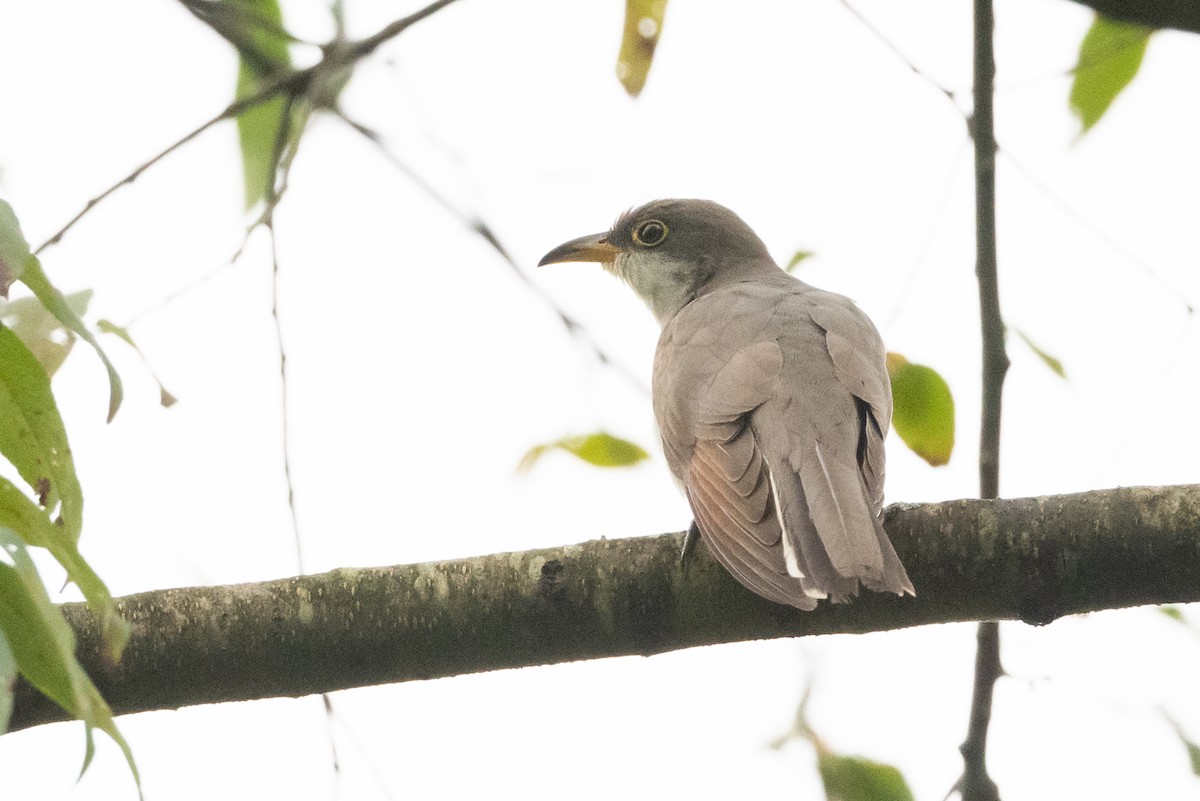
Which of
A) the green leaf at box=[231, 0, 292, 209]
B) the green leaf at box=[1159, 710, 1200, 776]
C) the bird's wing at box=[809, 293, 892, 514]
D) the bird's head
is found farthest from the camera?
the bird's head

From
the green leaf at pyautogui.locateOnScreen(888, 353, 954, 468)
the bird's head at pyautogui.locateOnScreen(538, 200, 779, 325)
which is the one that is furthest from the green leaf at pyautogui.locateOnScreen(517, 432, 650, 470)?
the bird's head at pyautogui.locateOnScreen(538, 200, 779, 325)

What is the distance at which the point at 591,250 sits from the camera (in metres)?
6.12

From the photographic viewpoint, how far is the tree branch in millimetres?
2797

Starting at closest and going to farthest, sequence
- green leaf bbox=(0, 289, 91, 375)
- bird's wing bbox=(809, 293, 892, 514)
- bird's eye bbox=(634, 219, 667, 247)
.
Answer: green leaf bbox=(0, 289, 91, 375) < bird's wing bbox=(809, 293, 892, 514) < bird's eye bbox=(634, 219, 667, 247)

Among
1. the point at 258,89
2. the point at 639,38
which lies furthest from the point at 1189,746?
the point at 258,89

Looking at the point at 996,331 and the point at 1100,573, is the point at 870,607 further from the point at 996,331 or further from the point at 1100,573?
the point at 996,331

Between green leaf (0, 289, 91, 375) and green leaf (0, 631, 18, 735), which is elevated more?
green leaf (0, 289, 91, 375)

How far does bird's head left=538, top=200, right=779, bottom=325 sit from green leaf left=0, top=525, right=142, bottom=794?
4235 mm

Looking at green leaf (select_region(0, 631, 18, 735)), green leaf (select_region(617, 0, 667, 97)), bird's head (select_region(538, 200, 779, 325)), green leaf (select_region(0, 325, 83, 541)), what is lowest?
green leaf (select_region(0, 631, 18, 735))

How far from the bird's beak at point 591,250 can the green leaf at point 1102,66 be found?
9.42 ft

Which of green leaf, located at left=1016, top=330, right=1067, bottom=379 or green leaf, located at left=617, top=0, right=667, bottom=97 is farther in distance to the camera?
green leaf, located at left=617, top=0, right=667, bottom=97

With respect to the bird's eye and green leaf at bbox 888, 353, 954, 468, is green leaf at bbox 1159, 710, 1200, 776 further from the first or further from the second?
the bird's eye

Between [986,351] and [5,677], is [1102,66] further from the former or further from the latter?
[5,677]

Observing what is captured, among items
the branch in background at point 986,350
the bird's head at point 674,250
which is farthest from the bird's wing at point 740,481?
the bird's head at point 674,250
